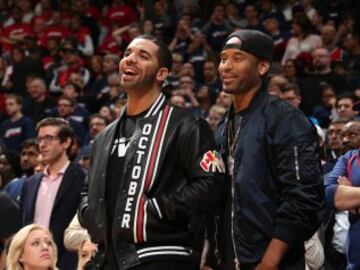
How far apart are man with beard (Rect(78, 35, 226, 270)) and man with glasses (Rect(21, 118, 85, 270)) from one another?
8.62 feet

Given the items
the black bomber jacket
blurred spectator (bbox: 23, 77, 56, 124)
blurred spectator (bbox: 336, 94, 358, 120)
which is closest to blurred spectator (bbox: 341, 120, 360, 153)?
the black bomber jacket

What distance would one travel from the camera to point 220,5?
14.0 meters

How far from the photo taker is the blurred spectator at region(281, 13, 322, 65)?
469 inches

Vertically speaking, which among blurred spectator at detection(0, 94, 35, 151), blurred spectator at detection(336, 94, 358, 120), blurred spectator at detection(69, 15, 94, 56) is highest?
blurred spectator at detection(69, 15, 94, 56)

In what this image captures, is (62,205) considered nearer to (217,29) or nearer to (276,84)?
(276,84)

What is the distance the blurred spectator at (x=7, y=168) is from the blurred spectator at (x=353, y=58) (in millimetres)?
3959

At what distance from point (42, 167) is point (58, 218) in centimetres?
111

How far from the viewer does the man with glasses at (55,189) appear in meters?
6.50

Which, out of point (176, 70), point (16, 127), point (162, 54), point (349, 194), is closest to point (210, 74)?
point (176, 70)

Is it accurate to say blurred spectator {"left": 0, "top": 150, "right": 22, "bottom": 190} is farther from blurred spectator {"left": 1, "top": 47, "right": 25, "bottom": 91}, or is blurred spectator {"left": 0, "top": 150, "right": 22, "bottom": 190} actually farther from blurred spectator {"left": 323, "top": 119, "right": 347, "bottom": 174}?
blurred spectator {"left": 1, "top": 47, "right": 25, "bottom": 91}

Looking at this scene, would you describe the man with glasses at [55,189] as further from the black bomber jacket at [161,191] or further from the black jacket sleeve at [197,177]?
the black jacket sleeve at [197,177]

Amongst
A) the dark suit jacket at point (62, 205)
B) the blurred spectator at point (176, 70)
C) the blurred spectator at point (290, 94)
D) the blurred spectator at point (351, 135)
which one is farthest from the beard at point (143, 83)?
the blurred spectator at point (176, 70)

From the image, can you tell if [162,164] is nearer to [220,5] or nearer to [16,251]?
[16,251]

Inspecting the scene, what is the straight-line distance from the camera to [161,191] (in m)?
3.71
